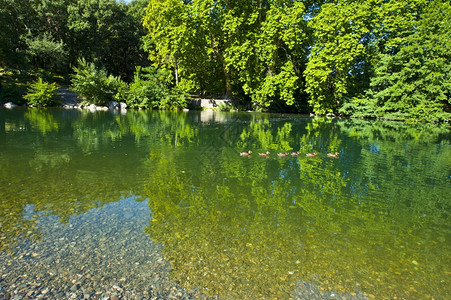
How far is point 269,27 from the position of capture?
1230 inches

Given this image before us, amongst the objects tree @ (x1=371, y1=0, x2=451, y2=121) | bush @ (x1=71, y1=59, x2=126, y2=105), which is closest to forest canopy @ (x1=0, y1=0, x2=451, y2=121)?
tree @ (x1=371, y1=0, x2=451, y2=121)

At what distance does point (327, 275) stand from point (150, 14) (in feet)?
123

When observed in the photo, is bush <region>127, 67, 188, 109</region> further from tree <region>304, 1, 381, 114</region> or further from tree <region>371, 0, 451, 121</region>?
tree <region>371, 0, 451, 121</region>

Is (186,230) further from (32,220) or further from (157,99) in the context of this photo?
(157,99)

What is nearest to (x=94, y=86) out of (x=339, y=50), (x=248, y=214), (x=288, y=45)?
(x=288, y=45)

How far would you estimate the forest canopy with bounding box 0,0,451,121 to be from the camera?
2742 centimetres

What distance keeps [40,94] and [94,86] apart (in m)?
5.23

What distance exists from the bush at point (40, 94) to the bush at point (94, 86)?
8.32 ft

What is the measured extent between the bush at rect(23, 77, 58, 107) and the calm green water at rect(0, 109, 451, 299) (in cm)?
2298

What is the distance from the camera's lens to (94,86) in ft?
107

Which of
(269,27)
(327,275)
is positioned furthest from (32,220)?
(269,27)

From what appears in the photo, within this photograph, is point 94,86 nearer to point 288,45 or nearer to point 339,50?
point 288,45

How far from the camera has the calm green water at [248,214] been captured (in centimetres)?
390

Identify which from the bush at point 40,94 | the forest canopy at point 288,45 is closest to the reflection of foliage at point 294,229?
the forest canopy at point 288,45
